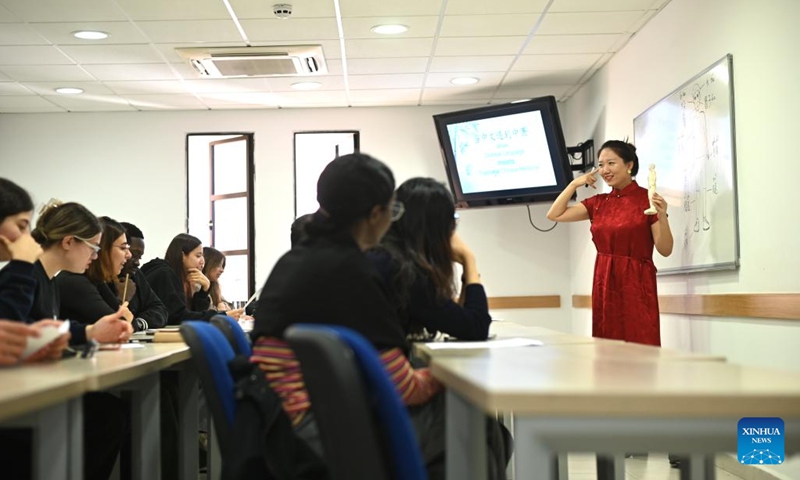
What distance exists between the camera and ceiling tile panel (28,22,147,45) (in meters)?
5.61

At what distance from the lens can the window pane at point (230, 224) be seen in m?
8.41

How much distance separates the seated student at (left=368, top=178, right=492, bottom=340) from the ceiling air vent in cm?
356

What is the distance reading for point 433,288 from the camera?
9.14 ft

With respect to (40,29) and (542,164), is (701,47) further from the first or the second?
(40,29)

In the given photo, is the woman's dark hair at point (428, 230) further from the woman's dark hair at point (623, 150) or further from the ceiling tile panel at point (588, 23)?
the ceiling tile panel at point (588, 23)

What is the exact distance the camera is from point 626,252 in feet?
15.6

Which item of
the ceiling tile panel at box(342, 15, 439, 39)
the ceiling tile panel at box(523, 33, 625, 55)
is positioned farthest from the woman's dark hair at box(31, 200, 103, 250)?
the ceiling tile panel at box(523, 33, 625, 55)

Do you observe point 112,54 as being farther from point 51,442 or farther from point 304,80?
point 51,442

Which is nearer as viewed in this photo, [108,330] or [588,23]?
[108,330]

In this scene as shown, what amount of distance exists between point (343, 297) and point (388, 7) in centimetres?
383

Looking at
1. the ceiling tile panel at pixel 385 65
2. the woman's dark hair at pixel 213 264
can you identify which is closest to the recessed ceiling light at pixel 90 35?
the woman's dark hair at pixel 213 264

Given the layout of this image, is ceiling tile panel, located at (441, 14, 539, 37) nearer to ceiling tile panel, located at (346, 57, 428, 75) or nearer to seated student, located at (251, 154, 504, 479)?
ceiling tile panel, located at (346, 57, 428, 75)

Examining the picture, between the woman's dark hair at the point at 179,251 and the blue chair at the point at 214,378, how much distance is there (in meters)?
Answer: 3.52

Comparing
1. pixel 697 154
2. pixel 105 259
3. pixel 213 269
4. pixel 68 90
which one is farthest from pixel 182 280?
pixel 697 154
